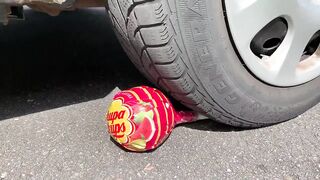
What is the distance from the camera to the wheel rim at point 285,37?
1.37 meters

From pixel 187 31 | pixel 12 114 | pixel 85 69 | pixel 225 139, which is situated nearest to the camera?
pixel 187 31

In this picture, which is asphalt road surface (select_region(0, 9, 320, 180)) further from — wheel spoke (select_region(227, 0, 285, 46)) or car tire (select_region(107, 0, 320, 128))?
wheel spoke (select_region(227, 0, 285, 46))

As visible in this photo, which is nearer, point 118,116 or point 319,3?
point 118,116

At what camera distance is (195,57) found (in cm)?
132

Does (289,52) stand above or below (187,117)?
above

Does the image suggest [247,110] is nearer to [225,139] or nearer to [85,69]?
[225,139]

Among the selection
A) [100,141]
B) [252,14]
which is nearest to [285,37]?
[252,14]

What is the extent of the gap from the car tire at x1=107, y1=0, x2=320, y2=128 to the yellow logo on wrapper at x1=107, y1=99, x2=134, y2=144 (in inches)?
6.0

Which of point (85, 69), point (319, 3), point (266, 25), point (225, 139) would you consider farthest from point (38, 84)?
point (319, 3)

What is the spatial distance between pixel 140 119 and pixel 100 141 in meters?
0.22

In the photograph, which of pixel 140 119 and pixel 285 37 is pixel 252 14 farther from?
pixel 140 119

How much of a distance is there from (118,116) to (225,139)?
1.37 ft

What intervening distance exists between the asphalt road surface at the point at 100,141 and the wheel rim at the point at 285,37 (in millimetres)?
208

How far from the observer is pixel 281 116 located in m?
1.60
